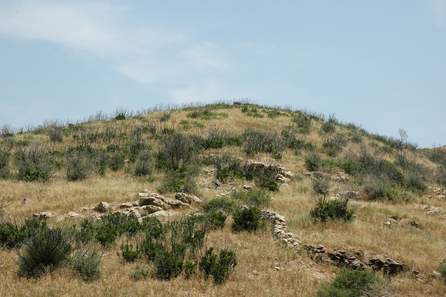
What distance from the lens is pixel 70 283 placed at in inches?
303

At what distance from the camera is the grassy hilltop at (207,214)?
8.30 meters

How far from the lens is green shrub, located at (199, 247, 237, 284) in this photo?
331 inches

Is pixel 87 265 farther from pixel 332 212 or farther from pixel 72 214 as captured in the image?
pixel 332 212

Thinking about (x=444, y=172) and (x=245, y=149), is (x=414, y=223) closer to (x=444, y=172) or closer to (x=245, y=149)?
(x=245, y=149)

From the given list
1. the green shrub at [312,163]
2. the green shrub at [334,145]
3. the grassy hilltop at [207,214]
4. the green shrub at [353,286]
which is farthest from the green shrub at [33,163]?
the green shrub at [334,145]

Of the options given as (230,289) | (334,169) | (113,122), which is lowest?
(230,289)

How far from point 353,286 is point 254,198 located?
6.39m

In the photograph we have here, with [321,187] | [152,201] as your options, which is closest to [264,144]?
[321,187]

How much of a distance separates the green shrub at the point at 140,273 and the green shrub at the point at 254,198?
585cm

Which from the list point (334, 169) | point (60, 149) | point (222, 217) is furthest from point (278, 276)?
point (60, 149)

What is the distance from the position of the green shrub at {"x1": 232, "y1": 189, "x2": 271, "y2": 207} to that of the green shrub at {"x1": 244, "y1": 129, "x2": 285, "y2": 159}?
318 inches

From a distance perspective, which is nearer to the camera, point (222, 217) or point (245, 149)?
point (222, 217)

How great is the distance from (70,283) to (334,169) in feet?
53.0

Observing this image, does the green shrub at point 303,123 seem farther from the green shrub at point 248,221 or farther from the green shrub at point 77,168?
the green shrub at point 248,221
